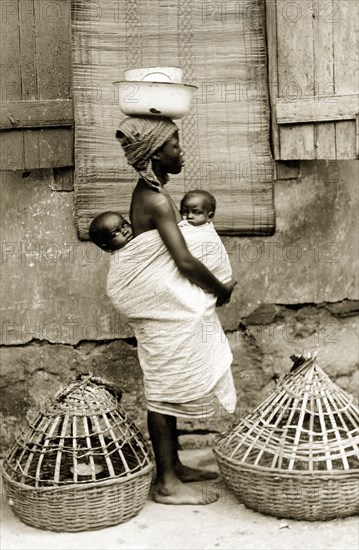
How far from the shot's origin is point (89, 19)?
17.7 ft

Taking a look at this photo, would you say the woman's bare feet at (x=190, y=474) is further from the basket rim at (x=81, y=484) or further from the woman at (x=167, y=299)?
the basket rim at (x=81, y=484)

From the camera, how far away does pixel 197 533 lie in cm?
456

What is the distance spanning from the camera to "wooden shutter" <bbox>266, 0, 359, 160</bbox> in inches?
205

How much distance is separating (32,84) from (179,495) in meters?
2.39

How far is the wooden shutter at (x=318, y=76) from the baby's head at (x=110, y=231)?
4.00 ft

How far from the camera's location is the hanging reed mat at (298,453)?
177 inches

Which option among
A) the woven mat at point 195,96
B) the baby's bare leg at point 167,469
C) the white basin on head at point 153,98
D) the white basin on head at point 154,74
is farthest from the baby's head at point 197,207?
the baby's bare leg at point 167,469

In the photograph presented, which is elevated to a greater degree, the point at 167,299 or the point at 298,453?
the point at 167,299

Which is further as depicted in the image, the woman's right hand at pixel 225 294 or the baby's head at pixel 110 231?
the woman's right hand at pixel 225 294

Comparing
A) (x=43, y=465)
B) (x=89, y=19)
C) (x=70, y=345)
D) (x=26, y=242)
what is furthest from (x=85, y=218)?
(x=43, y=465)

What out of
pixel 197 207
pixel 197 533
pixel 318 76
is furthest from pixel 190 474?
pixel 318 76

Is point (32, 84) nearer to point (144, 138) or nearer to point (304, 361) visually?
point (144, 138)

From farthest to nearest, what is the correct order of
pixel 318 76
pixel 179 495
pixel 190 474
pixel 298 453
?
pixel 318 76
pixel 190 474
pixel 179 495
pixel 298 453

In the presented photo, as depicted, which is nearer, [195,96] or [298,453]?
[298,453]
